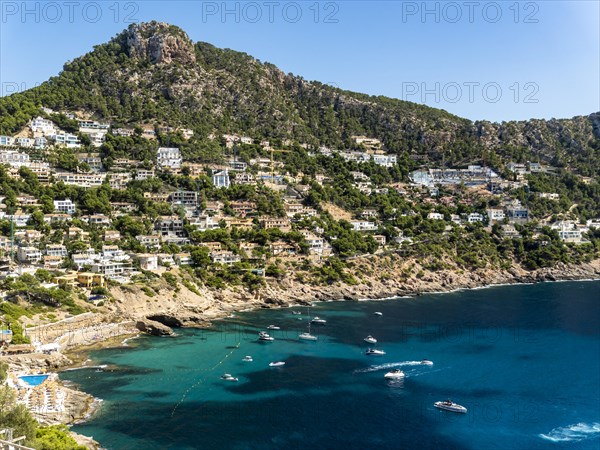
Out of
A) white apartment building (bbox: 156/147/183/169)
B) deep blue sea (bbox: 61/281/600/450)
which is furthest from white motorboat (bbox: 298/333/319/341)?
white apartment building (bbox: 156/147/183/169)

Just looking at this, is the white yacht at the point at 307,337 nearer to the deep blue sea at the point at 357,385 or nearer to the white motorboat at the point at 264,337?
the deep blue sea at the point at 357,385

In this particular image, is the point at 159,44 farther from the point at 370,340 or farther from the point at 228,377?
the point at 228,377

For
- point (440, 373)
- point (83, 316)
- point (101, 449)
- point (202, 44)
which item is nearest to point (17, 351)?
point (83, 316)

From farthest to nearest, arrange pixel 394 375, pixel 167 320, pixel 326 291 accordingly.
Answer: pixel 326 291, pixel 167 320, pixel 394 375

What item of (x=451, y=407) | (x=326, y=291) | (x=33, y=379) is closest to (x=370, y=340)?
(x=451, y=407)

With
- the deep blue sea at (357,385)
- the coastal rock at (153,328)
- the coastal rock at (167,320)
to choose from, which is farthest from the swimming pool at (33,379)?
the coastal rock at (167,320)

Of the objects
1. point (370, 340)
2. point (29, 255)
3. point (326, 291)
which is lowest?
point (370, 340)
